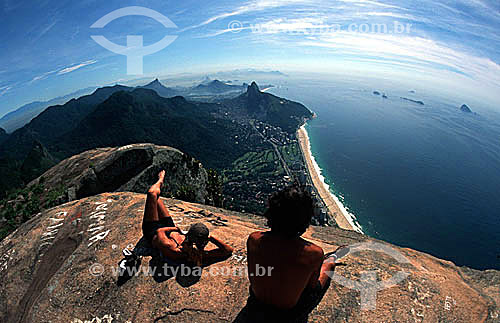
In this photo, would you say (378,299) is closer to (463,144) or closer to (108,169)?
(108,169)

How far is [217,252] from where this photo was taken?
508 cm

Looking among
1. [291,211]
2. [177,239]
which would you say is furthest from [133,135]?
[291,211]

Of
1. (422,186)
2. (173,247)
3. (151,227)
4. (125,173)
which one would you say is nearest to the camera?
(173,247)

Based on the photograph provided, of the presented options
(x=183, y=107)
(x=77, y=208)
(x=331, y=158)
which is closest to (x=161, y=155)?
(x=77, y=208)

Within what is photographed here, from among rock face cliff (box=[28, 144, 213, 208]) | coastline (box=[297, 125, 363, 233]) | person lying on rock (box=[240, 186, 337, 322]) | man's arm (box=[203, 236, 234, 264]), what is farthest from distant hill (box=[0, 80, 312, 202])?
person lying on rock (box=[240, 186, 337, 322])

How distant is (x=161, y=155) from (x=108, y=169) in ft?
14.6

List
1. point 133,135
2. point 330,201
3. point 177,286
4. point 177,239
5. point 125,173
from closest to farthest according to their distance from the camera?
point 177,286, point 177,239, point 125,173, point 330,201, point 133,135

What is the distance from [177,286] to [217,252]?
1097 millimetres

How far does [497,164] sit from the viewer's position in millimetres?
117750

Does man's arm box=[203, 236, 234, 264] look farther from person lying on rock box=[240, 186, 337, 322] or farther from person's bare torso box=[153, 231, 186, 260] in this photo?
person lying on rock box=[240, 186, 337, 322]

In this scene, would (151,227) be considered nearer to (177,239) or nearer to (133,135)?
(177,239)

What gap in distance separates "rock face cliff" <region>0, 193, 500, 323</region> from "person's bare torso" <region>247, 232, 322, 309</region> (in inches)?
45.2

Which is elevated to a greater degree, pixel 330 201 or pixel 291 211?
pixel 291 211

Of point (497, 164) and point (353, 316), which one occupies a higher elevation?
point (353, 316)
